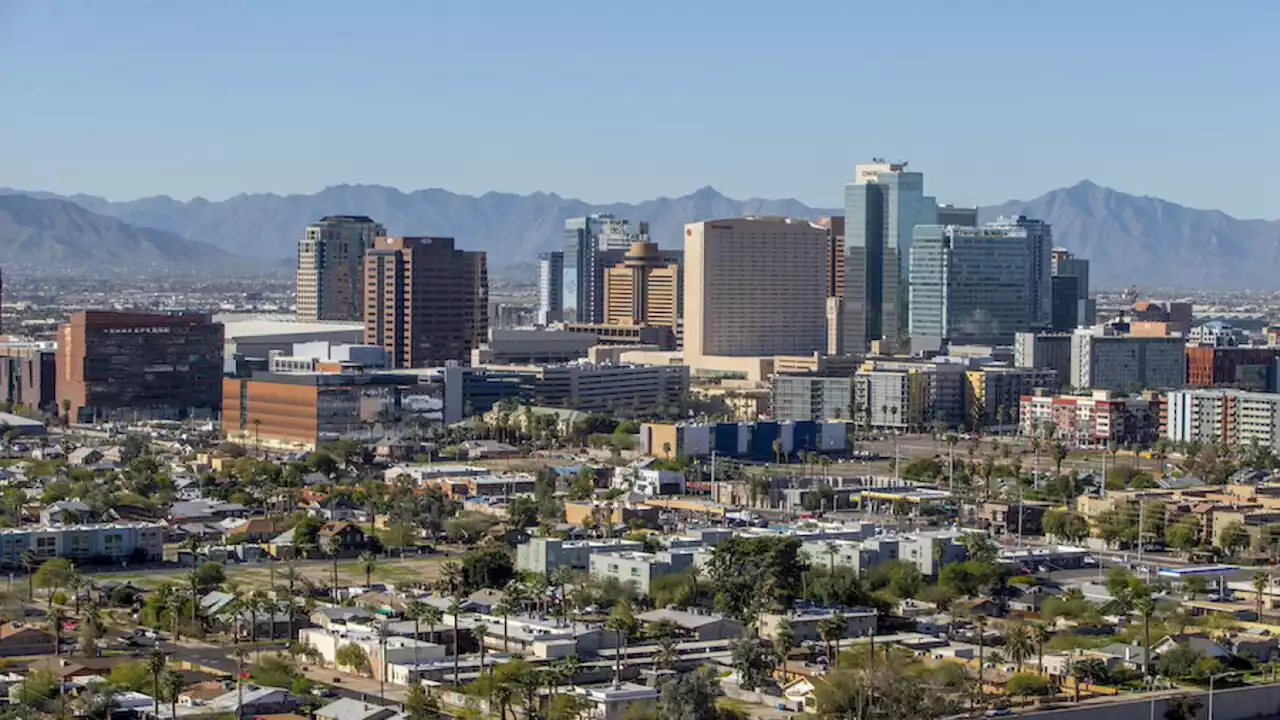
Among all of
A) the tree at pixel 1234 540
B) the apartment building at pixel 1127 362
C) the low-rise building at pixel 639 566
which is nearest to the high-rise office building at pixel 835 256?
the apartment building at pixel 1127 362

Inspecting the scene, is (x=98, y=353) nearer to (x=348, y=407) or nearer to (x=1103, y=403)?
(x=348, y=407)

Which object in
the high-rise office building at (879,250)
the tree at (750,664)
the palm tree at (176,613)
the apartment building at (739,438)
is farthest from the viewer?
the high-rise office building at (879,250)

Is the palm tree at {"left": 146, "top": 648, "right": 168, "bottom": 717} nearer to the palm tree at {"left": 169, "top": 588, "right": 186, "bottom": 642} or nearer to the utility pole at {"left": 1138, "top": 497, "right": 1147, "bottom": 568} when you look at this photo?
the palm tree at {"left": 169, "top": 588, "right": 186, "bottom": 642}

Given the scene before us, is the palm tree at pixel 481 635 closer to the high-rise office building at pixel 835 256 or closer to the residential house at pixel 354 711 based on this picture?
the residential house at pixel 354 711

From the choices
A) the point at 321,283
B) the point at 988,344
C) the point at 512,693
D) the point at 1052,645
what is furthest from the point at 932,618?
the point at 321,283

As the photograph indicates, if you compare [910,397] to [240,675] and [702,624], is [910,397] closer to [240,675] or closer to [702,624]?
[702,624]

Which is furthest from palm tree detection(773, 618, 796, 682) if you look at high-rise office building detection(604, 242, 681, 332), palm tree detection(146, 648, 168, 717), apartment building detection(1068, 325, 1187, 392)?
high-rise office building detection(604, 242, 681, 332)

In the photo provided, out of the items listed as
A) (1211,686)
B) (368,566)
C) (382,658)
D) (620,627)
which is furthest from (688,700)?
(368,566)
